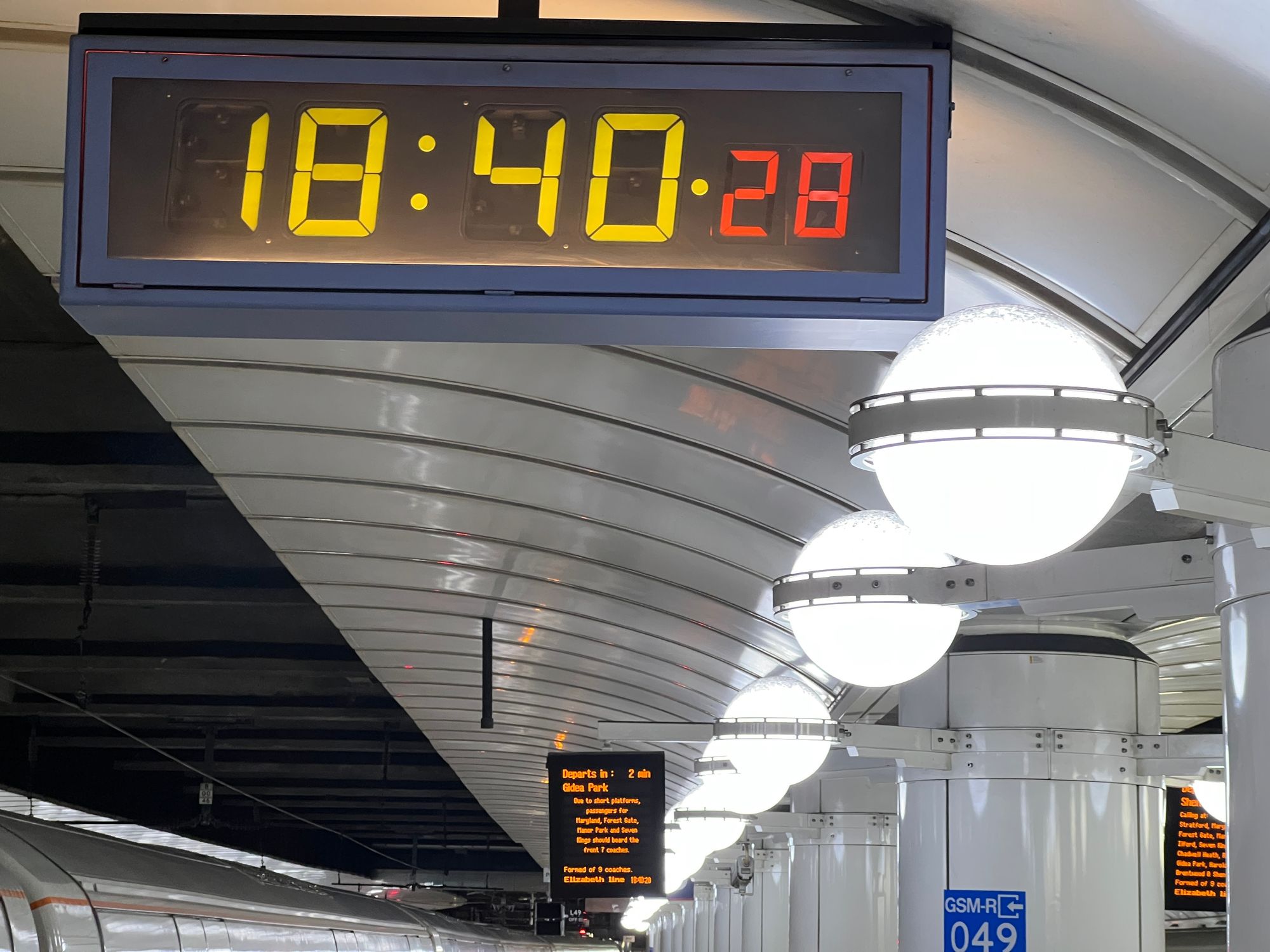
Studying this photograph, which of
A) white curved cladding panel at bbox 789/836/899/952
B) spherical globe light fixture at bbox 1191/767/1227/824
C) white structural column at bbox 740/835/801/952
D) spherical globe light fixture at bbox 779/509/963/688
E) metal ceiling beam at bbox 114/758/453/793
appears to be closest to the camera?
spherical globe light fixture at bbox 779/509/963/688

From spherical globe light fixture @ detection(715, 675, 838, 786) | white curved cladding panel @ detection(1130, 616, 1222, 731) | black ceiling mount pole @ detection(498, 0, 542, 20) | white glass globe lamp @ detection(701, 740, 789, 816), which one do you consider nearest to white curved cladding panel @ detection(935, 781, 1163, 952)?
white curved cladding panel @ detection(1130, 616, 1222, 731)

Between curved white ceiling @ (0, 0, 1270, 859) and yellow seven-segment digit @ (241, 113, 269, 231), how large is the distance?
1.20 m

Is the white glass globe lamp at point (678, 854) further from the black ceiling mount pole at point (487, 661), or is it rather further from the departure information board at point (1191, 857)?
the departure information board at point (1191, 857)

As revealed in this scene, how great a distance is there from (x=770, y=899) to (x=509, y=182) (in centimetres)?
1769

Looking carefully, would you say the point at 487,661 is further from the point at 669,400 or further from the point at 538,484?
the point at 669,400

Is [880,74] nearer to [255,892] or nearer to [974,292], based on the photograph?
[974,292]

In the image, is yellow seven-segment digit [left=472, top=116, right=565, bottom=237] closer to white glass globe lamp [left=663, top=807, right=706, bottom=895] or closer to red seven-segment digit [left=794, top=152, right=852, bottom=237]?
red seven-segment digit [left=794, top=152, right=852, bottom=237]

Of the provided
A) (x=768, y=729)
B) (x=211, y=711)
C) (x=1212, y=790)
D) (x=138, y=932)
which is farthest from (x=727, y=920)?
(x=768, y=729)

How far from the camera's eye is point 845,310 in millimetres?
3074

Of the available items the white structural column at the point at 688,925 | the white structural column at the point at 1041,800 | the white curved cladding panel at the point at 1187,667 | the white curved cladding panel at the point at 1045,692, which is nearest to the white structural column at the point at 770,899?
the white curved cladding panel at the point at 1187,667

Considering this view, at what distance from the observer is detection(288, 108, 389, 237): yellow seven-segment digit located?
3.14m

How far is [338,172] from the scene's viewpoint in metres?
3.17

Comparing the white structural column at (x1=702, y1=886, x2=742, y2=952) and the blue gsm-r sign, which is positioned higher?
the blue gsm-r sign

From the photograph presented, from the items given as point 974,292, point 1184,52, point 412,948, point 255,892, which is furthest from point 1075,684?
point 412,948
